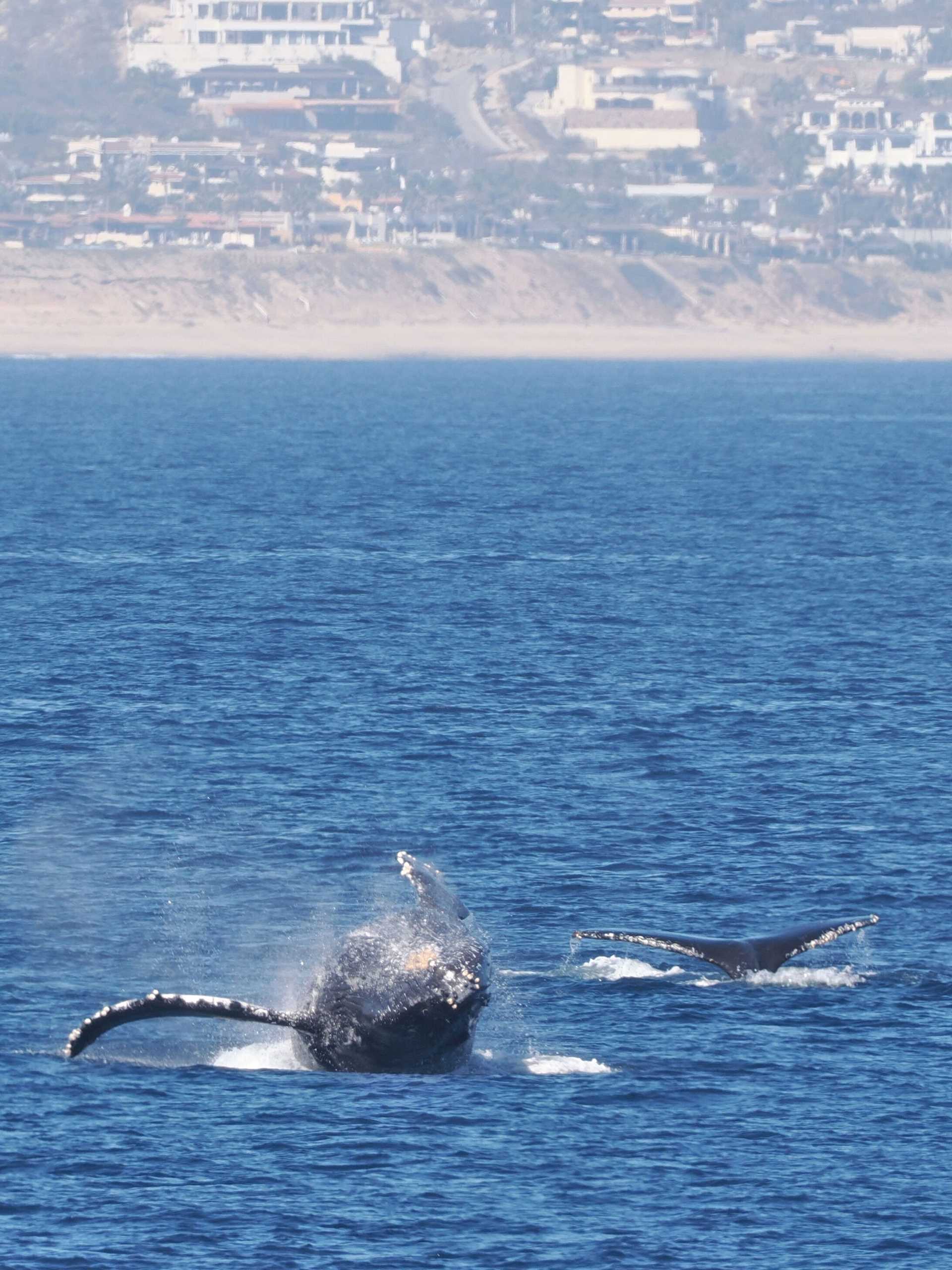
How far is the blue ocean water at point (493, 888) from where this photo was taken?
37.3m

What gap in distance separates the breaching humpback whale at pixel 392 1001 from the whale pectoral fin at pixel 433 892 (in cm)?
2

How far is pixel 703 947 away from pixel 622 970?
2.57 m

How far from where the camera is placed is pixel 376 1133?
39.4 meters

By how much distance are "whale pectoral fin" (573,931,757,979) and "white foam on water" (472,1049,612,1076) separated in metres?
3.50

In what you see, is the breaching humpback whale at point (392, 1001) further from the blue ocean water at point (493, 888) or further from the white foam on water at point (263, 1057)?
the white foam on water at point (263, 1057)

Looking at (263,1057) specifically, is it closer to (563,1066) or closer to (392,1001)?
(392,1001)

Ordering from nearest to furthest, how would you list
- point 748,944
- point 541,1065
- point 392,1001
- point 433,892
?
1. point 392,1001
2. point 433,892
3. point 541,1065
4. point 748,944

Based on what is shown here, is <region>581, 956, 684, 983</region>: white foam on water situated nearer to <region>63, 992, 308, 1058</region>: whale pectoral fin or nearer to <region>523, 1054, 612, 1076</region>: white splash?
<region>523, 1054, 612, 1076</region>: white splash

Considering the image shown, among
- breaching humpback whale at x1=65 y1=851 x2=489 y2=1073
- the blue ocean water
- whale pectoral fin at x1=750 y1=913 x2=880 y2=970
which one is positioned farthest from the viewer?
whale pectoral fin at x1=750 y1=913 x2=880 y2=970

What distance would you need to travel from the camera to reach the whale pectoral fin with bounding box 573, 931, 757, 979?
46.8m

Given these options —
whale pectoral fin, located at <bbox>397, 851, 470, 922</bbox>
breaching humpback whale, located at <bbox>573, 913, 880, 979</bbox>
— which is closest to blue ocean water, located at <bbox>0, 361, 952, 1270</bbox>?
breaching humpback whale, located at <bbox>573, 913, 880, 979</bbox>

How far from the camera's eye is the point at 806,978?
4875 centimetres

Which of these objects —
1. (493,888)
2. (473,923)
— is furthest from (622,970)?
(493,888)

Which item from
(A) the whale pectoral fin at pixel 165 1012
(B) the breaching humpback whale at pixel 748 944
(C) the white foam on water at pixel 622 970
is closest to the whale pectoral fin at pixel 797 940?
(B) the breaching humpback whale at pixel 748 944
